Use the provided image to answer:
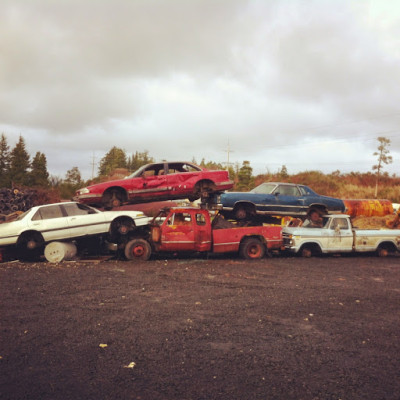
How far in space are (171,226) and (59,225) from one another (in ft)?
11.8

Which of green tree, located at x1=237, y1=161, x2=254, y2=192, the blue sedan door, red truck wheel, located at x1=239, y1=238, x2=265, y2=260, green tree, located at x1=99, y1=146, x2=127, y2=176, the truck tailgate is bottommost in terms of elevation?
red truck wheel, located at x1=239, y1=238, x2=265, y2=260

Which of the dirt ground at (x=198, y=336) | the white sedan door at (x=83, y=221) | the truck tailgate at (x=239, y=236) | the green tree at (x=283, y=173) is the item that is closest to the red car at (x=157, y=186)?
the white sedan door at (x=83, y=221)

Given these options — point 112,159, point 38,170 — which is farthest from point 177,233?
point 112,159

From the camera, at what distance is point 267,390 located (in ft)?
12.2

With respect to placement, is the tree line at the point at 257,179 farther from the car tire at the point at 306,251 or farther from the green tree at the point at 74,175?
the car tire at the point at 306,251

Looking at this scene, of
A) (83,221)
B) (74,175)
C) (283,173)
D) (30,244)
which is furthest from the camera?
(74,175)

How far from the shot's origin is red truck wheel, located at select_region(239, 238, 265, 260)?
11945mm

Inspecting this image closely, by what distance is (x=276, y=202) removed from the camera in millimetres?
13156

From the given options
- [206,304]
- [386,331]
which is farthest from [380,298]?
[206,304]

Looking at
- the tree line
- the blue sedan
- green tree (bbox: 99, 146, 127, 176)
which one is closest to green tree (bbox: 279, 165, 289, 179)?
the tree line

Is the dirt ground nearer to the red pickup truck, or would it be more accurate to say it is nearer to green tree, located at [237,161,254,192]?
the red pickup truck

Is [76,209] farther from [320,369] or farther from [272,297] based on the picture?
[320,369]

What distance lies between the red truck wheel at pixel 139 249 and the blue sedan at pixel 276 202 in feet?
10.2

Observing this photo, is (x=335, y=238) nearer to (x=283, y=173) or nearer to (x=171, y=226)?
(x=171, y=226)
